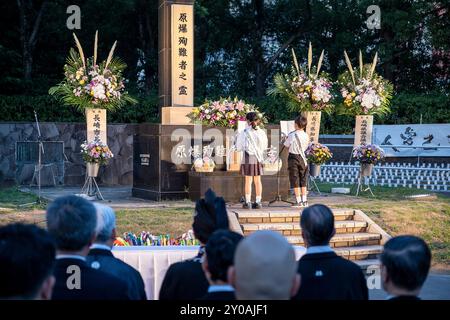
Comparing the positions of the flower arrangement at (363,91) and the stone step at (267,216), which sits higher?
the flower arrangement at (363,91)

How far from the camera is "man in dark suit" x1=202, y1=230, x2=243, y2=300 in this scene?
11.4ft

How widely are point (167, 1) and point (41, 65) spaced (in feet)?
37.9

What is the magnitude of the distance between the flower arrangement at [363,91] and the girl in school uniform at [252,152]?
3.91 metres

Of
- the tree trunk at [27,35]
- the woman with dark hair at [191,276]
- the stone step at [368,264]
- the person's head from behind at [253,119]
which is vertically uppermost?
the tree trunk at [27,35]

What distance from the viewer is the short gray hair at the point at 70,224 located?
3734 millimetres

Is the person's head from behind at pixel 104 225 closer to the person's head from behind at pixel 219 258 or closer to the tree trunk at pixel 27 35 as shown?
the person's head from behind at pixel 219 258

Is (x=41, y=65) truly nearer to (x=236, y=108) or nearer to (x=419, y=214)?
(x=236, y=108)

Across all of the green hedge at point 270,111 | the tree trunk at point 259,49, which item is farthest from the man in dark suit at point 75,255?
the tree trunk at point 259,49

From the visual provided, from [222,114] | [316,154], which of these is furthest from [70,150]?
[316,154]

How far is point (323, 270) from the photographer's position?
4164mm

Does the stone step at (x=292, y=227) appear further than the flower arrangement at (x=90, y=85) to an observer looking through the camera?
No

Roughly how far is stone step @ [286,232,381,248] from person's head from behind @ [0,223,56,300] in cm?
797

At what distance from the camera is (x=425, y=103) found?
71.5 feet

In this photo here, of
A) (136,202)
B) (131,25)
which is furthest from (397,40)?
(136,202)
